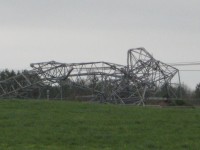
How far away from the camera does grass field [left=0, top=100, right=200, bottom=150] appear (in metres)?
14.3

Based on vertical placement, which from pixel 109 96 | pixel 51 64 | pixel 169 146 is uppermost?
pixel 51 64

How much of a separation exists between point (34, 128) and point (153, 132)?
403 centimetres

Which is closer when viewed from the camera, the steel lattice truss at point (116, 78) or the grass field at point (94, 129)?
the grass field at point (94, 129)

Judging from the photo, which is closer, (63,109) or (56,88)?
(63,109)

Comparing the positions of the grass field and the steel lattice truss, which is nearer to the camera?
the grass field

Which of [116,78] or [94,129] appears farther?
[116,78]

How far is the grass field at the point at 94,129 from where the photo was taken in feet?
47.1

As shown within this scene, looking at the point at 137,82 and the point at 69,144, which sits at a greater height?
the point at 137,82

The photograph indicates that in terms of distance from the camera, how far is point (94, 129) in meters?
Result: 17.2

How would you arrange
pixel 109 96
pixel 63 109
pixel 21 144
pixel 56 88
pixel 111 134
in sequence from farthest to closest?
pixel 56 88, pixel 109 96, pixel 63 109, pixel 111 134, pixel 21 144

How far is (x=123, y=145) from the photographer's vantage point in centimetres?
1425

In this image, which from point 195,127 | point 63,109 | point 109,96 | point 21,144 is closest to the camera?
point 21,144

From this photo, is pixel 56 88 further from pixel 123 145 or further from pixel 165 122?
pixel 123 145

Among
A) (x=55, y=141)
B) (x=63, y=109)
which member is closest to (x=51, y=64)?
(x=63, y=109)
